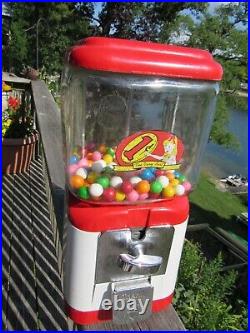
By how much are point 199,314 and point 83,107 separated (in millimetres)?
1305

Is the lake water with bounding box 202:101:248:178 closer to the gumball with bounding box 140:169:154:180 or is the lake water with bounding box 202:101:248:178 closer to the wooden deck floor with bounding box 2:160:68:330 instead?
the wooden deck floor with bounding box 2:160:68:330

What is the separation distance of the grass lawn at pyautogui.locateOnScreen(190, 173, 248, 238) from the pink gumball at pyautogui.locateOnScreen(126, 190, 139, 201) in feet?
30.3

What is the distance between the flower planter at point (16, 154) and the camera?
2.80m

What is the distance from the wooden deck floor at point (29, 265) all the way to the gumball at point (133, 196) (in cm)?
81

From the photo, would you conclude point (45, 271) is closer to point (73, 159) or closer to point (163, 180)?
point (73, 159)

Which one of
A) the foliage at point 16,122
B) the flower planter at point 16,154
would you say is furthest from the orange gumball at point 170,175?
the foliage at point 16,122

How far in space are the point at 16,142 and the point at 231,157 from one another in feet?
61.4

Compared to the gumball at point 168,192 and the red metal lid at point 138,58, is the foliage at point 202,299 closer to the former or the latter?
the gumball at point 168,192

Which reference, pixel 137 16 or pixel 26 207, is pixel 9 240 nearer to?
pixel 26 207

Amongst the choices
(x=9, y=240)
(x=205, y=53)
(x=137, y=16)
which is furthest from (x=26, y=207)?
(x=137, y=16)

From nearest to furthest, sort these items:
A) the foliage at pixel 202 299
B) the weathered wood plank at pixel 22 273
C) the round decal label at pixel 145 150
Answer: the round decal label at pixel 145 150 → the weathered wood plank at pixel 22 273 → the foliage at pixel 202 299

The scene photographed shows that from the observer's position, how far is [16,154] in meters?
2.80

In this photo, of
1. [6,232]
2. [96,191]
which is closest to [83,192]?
[96,191]

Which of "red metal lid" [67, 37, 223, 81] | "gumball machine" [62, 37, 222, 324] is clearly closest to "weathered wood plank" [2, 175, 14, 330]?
"gumball machine" [62, 37, 222, 324]
